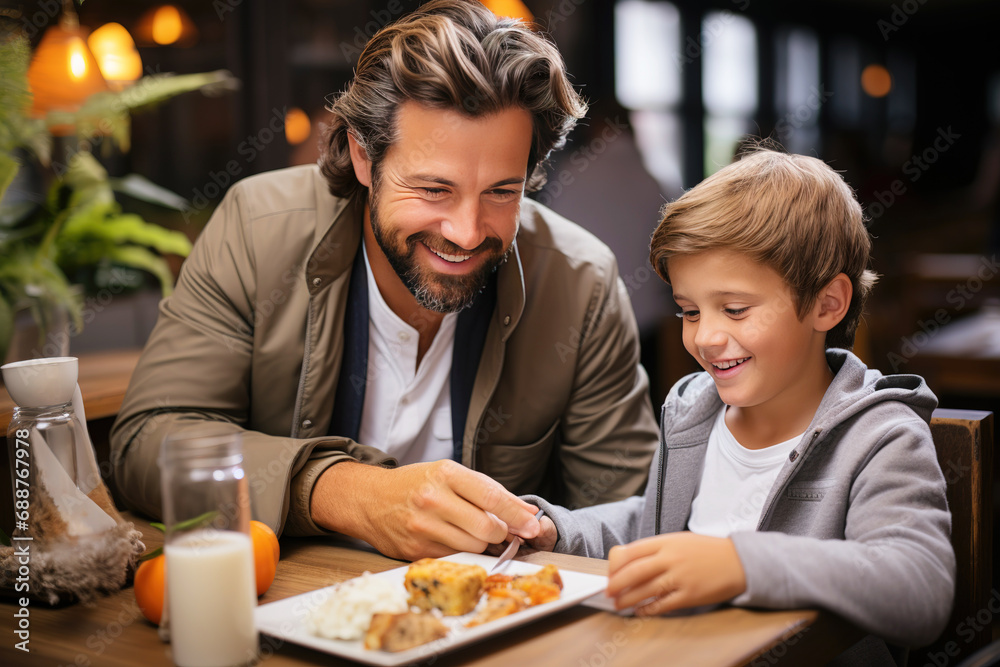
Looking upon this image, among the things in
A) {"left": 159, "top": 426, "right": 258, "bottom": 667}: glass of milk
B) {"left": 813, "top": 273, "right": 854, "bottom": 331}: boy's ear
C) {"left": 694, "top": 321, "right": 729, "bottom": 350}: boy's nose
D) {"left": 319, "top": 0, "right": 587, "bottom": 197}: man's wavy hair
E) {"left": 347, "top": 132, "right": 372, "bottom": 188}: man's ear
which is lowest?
{"left": 159, "top": 426, "right": 258, "bottom": 667}: glass of milk

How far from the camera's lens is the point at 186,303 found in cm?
159

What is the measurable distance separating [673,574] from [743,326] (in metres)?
0.47

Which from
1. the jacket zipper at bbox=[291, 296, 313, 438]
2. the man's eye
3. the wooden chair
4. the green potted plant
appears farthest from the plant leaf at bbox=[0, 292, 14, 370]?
the wooden chair

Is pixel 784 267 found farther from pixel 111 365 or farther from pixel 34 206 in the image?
pixel 34 206

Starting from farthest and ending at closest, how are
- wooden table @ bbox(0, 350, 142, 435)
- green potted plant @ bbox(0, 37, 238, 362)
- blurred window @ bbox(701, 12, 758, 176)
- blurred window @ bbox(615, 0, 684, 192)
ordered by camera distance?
blurred window @ bbox(701, 12, 758, 176)
blurred window @ bbox(615, 0, 684, 192)
green potted plant @ bbox(0, 37, 238, 362)
wooden table @ bbox(0, 350, 142, 435)

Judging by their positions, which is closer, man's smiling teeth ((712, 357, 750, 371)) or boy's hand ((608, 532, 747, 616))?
boy's hand ((608, 532, 747, 616))

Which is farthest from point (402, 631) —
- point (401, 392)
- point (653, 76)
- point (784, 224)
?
point (653, 76)

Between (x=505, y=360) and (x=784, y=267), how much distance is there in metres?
0.62

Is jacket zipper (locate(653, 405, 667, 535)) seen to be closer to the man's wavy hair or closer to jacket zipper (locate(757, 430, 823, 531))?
jacket zipper (locate(757, 430, 823, 531))

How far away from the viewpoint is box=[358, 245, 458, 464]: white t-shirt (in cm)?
170

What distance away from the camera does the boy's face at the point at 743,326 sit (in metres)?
1.23

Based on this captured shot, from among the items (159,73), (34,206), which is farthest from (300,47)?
(34,206)

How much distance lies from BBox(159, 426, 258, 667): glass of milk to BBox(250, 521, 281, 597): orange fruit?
0.16 m

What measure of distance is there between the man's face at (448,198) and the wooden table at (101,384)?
0.62 m
